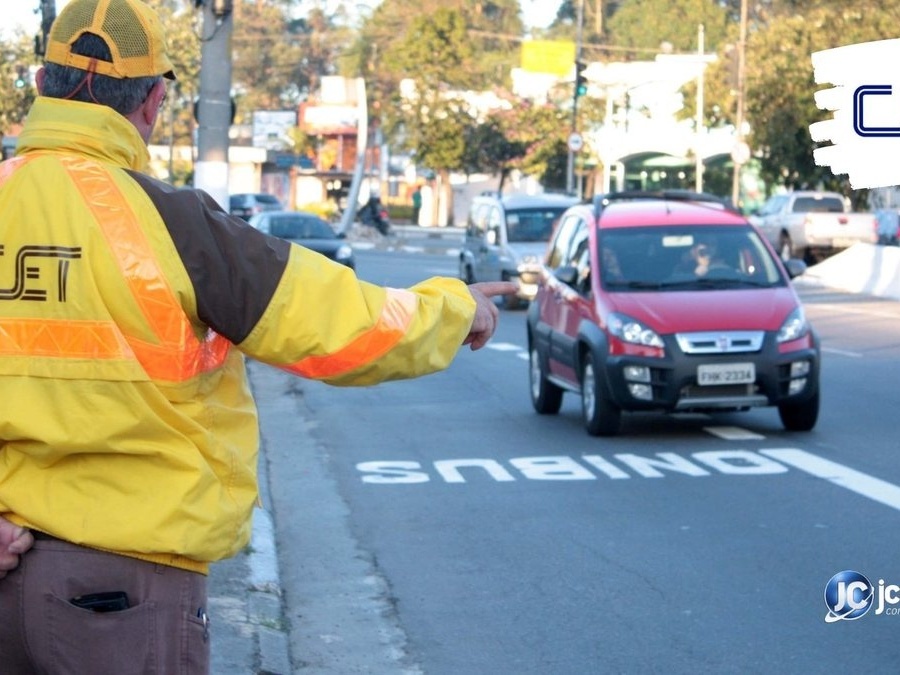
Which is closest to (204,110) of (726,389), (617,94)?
(726,389)

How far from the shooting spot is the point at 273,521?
9.12 metres

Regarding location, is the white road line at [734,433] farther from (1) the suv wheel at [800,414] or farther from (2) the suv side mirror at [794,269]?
(2) the suv side mirror at [794,269]

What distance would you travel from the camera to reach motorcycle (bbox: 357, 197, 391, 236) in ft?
178

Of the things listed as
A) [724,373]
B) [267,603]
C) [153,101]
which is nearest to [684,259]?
[724,373]

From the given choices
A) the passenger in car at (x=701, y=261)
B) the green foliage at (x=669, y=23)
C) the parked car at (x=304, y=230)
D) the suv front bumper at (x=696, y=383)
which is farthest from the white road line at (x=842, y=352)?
the green foliage at (x=669, y=23)

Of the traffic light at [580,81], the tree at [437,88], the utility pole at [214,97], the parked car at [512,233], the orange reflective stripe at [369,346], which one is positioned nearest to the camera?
the orange reflective stripe at [369,346]

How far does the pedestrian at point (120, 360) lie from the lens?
9.07 ft

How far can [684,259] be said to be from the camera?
12.6 meters

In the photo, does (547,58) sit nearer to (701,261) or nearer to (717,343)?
(701,261)

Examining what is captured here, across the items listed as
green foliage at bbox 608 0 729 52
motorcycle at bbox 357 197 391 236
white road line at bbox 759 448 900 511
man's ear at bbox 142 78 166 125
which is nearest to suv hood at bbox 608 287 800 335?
white road line at bbox 759 448 900 511

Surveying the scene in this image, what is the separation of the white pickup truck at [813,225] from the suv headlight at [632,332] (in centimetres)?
2661

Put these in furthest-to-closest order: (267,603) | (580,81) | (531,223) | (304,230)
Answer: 1. (580,81)
2. (304,230)
3. (531,223)
4. (267,603)

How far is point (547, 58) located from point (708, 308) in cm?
5725

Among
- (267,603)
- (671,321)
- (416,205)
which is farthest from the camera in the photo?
(416,205)
